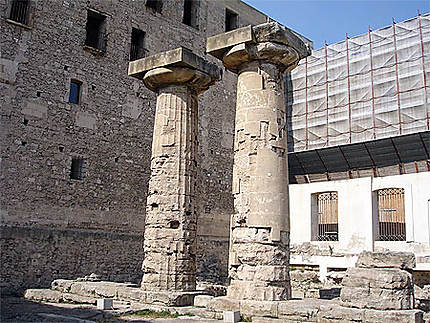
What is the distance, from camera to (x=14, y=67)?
1384cm

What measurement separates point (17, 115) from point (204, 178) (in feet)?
24.3

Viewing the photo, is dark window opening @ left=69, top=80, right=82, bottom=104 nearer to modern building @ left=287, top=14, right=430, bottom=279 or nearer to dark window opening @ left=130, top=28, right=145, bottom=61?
dark window opening @ left=130, top=28, right=145, bottom=61

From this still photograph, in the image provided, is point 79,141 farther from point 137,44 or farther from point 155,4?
point 155,4

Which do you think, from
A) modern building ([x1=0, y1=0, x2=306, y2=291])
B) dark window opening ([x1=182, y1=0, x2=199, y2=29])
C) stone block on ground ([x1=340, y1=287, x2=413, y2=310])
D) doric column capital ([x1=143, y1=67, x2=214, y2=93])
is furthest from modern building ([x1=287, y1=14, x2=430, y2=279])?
stone block on ground ([x1=340, y1=287, x2=413, y2=310])

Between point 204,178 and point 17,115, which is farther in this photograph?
point 204,178

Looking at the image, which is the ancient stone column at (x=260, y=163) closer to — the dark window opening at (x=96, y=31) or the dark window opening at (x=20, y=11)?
the dark window opening at (x=20, y=11)

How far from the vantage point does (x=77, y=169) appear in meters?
15.0

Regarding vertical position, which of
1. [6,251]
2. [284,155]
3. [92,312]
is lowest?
[92,312]

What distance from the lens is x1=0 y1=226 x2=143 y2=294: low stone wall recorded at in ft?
42.4

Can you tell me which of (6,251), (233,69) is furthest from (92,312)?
(6,251)

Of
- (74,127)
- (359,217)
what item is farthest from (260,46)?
(359,217)

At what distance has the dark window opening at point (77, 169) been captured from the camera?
14938 millimetres

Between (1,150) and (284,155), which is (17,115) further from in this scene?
(284,155)

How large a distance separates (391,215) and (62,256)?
1069cm
